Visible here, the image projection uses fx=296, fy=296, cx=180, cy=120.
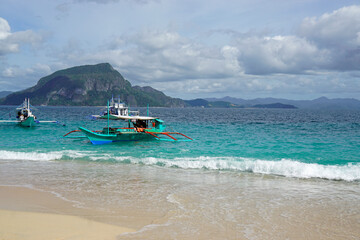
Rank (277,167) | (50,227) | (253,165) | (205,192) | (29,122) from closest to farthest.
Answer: (50,227) → (205,192) → (277,167) → (253,165) → (29,122)

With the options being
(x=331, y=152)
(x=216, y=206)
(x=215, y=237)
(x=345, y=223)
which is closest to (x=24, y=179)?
(x=216, y=206)

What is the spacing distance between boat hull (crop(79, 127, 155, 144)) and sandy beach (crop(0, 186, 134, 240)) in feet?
64.6

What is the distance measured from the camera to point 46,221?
28.4 feet

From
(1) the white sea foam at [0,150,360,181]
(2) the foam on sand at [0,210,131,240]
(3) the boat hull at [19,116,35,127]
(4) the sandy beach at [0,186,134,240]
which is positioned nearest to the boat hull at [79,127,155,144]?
(1) the white sea foam at [0,150,360,181]

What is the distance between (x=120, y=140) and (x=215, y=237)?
25.4 m

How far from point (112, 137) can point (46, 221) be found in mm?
23105

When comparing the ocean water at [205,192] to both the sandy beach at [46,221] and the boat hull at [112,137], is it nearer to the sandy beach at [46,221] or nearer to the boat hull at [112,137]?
the sandy beach at [46,221]

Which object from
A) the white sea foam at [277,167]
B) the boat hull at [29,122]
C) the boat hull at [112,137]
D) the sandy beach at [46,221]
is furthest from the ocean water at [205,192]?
the boat hull at [29,122]

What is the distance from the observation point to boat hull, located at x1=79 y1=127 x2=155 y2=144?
30884 millimetres

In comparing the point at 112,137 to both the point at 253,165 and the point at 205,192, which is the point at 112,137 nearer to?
the point at 253,165

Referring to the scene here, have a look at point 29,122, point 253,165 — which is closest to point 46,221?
point 253,165

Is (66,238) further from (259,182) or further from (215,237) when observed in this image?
(259,182)

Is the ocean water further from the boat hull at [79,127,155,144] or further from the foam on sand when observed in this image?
the boat hull at [79,127,155,144]

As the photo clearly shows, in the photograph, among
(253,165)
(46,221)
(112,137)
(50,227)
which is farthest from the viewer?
(112,137)
